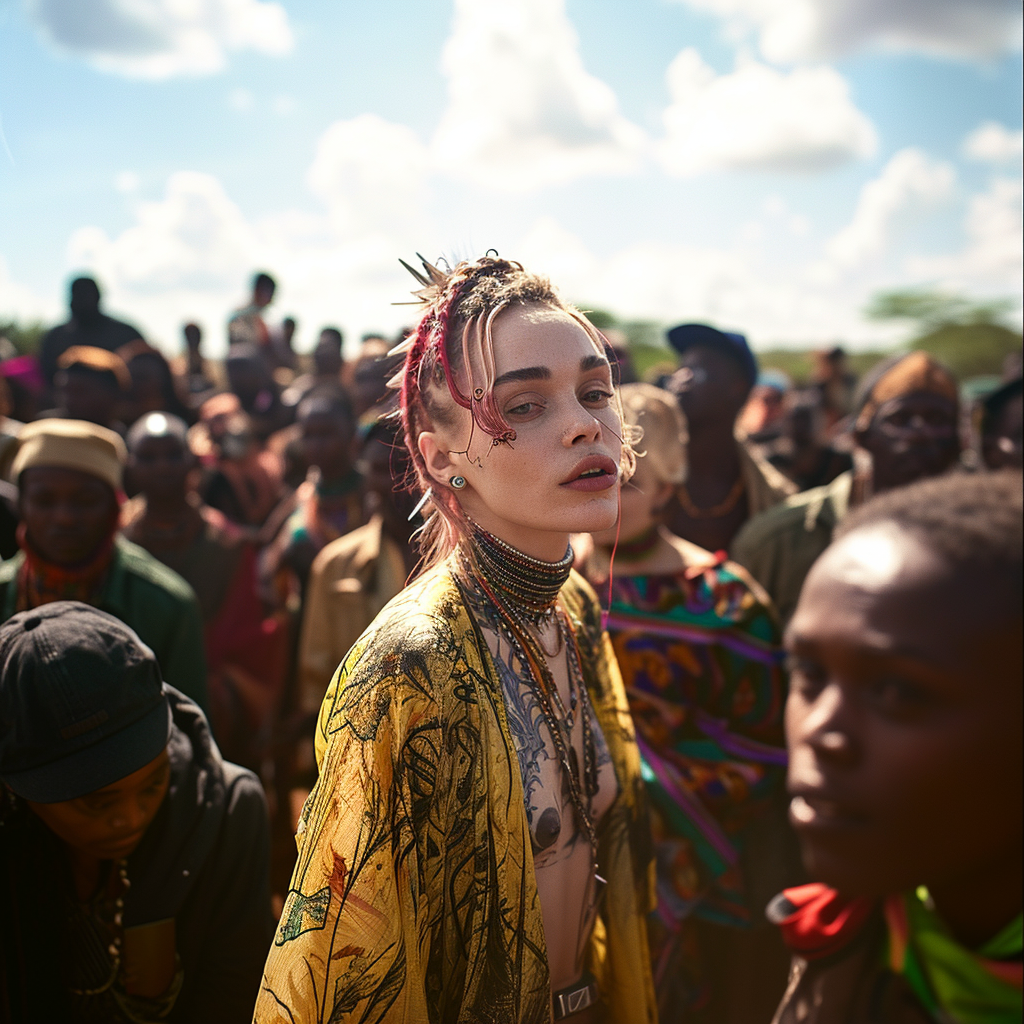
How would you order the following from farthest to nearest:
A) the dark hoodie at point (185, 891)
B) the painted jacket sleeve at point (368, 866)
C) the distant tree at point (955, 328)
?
the distant tree at point (955, 328), the dark hoodie at point (185, 891), the painted jacket sleeve at point (368, 866)

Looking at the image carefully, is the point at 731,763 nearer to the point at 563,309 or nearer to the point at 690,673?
the point at 690,673

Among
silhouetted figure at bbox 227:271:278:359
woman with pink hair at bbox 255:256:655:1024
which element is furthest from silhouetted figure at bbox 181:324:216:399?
woman with pink hair at bbox 255:256:655:1024

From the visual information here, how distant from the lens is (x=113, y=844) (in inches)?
78.6

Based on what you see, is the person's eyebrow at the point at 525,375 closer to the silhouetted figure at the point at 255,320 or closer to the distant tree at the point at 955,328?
the silhouetted figure at the point at 255,320

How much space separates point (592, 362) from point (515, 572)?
47 cm

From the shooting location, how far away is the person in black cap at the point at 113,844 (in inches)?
74.3

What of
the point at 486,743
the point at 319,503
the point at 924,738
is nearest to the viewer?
the point at 924,738

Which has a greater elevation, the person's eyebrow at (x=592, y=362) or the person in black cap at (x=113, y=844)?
the person's eyebrow at (x=592, y=362)

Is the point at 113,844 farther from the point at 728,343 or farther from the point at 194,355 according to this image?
the point at 194,355

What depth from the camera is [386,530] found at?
14.4 ft

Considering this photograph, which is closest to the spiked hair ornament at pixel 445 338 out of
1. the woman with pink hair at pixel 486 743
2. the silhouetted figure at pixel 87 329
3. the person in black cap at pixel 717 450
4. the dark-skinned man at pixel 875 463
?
the woman with pink hair at pixel 486 743

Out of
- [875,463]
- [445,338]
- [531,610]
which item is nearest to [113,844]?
[531,610]

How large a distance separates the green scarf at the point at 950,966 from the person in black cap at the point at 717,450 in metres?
3.44

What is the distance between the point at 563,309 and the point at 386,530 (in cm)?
257
